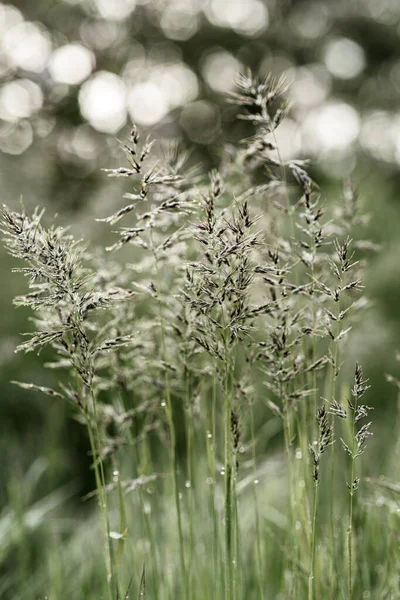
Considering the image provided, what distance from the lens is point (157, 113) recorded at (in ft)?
34.3

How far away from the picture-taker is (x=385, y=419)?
4.09 meters

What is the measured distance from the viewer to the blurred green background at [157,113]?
4.32 m

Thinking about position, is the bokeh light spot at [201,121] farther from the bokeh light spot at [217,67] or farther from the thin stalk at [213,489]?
the thin stalk at [213,489]

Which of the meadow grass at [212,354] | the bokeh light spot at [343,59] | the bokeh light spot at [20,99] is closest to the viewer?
the meadow grass at [212,354]

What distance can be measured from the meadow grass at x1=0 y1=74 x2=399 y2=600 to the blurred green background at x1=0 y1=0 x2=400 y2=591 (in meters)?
1.21

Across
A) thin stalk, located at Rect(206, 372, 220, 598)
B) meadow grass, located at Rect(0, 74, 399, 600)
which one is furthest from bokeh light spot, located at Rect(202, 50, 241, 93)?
thin stalk, located at Rect(206, 372, 220, 598)

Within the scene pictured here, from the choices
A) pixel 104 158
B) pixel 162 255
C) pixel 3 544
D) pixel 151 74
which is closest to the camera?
pixel 162 255

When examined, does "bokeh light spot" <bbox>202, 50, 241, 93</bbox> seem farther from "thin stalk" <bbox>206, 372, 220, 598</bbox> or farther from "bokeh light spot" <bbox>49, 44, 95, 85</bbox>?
"thin stalk" <bbox>206, 372, 220, 598</bbox>

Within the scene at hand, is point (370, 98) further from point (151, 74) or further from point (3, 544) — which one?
point (3, 544)

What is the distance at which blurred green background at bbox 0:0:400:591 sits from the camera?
432 centimetres

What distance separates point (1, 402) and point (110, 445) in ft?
9.50

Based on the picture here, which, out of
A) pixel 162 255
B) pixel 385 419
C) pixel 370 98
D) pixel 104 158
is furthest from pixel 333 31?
pixel 162 255

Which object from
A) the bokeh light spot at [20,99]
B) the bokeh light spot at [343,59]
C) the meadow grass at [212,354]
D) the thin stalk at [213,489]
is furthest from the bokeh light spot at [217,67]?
the thin stalk at [213,489]

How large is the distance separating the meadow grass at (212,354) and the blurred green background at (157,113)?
3.98ft
